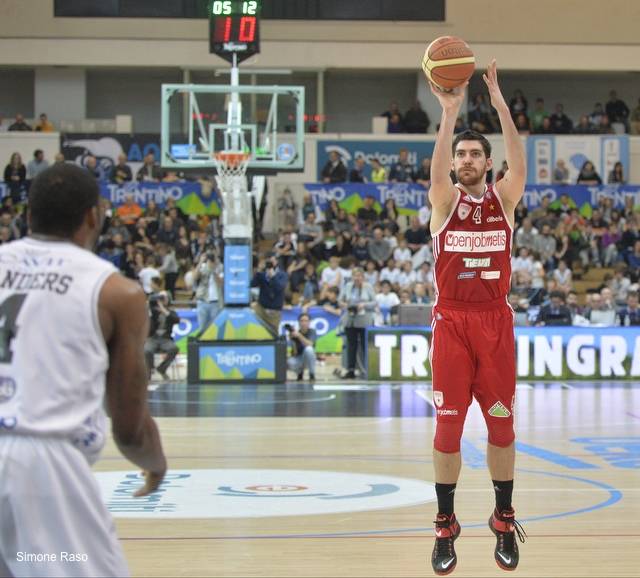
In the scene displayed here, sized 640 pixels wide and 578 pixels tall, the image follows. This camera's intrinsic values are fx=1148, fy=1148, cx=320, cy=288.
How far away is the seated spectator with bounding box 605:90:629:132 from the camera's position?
98.8 feet

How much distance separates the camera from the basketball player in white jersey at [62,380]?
2.94 m

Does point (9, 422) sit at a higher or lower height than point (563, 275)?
higher

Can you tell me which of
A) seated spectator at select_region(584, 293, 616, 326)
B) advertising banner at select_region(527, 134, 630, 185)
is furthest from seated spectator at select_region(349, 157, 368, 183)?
seated spectator at select_region(584, 293, 616, 326)

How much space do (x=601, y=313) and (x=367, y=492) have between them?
38.8 feet

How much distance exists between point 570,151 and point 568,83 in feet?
16.2

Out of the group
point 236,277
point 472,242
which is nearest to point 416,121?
point 236,277

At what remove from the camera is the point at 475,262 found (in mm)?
5898

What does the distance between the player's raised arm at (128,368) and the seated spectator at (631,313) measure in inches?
635

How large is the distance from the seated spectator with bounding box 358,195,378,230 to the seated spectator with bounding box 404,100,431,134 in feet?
14.4

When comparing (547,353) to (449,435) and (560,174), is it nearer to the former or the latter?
(560,174)

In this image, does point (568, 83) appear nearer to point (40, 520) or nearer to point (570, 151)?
point (570, 151)

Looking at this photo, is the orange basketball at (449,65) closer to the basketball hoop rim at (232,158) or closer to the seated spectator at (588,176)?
the basketball hoop rim at (232,158)

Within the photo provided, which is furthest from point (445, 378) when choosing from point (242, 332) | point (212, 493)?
point (242, 332)

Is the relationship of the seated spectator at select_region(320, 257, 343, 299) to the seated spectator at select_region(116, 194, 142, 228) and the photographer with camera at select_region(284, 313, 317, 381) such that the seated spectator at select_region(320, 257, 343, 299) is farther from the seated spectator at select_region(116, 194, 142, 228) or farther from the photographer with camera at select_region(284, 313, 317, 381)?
the seated spectator at select_region(116, 194, 142, 228)
